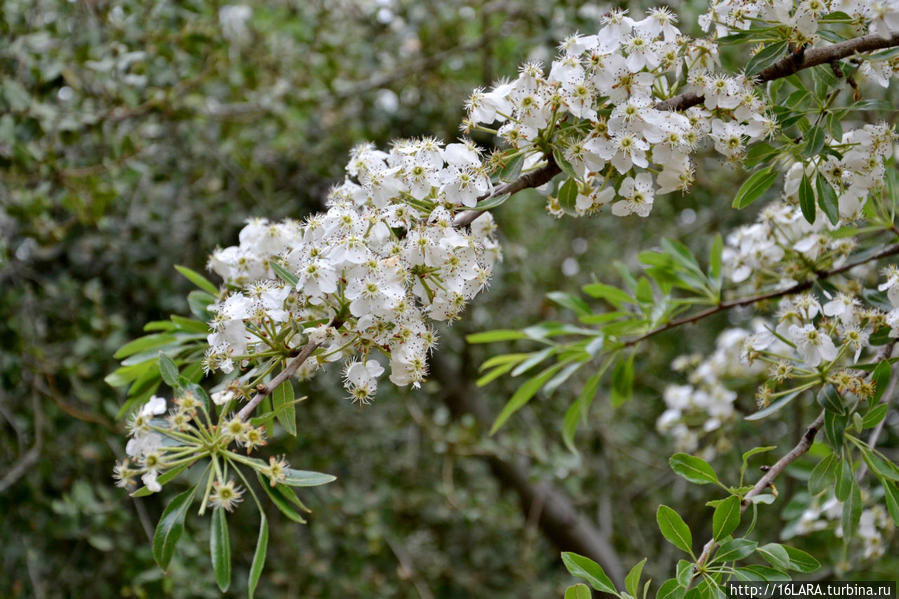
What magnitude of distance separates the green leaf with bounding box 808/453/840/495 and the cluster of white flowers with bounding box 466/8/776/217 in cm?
49

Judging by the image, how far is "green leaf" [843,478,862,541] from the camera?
3.76 feet

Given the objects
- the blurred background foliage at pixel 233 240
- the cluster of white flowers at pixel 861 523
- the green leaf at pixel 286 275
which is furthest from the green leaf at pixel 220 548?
the cluster of white flowers at pixel 861 523

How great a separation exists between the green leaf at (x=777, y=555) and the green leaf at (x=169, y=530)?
28.1 inches

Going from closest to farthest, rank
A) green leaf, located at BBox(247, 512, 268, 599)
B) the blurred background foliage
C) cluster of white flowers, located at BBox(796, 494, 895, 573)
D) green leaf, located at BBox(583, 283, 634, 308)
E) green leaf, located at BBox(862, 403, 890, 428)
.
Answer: green leaf, located at BBox(247, 512, 268, 599)
green leaf, located at BBox(862, 403, 890, 428)
green leaf, located at BBox(583, 283, 634, 308)
cluster of white flowers, located at BBox(796, 494, 895, 573)
the blurred background foliage

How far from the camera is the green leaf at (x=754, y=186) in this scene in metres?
1.14

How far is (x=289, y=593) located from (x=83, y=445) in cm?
81

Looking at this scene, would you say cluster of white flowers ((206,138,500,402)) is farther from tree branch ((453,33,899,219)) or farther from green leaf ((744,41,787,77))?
green leaf ((744,41,787,77))

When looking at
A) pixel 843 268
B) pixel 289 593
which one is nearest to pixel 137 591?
pixel 289 593

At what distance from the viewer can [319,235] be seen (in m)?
1.00

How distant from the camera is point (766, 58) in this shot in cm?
101

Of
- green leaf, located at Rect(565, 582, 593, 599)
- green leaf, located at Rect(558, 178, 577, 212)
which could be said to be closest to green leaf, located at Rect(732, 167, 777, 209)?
green leaf, located at Rect(558, 178, 577, 212)

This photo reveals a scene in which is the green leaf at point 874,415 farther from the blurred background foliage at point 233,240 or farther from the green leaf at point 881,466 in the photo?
the blurred background foliage at point 233,240

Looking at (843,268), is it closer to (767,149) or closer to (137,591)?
(767,149)

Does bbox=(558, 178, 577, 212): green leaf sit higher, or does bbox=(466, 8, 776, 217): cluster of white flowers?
bbox=(466, 8, 776, 217): cluster of white flowers
